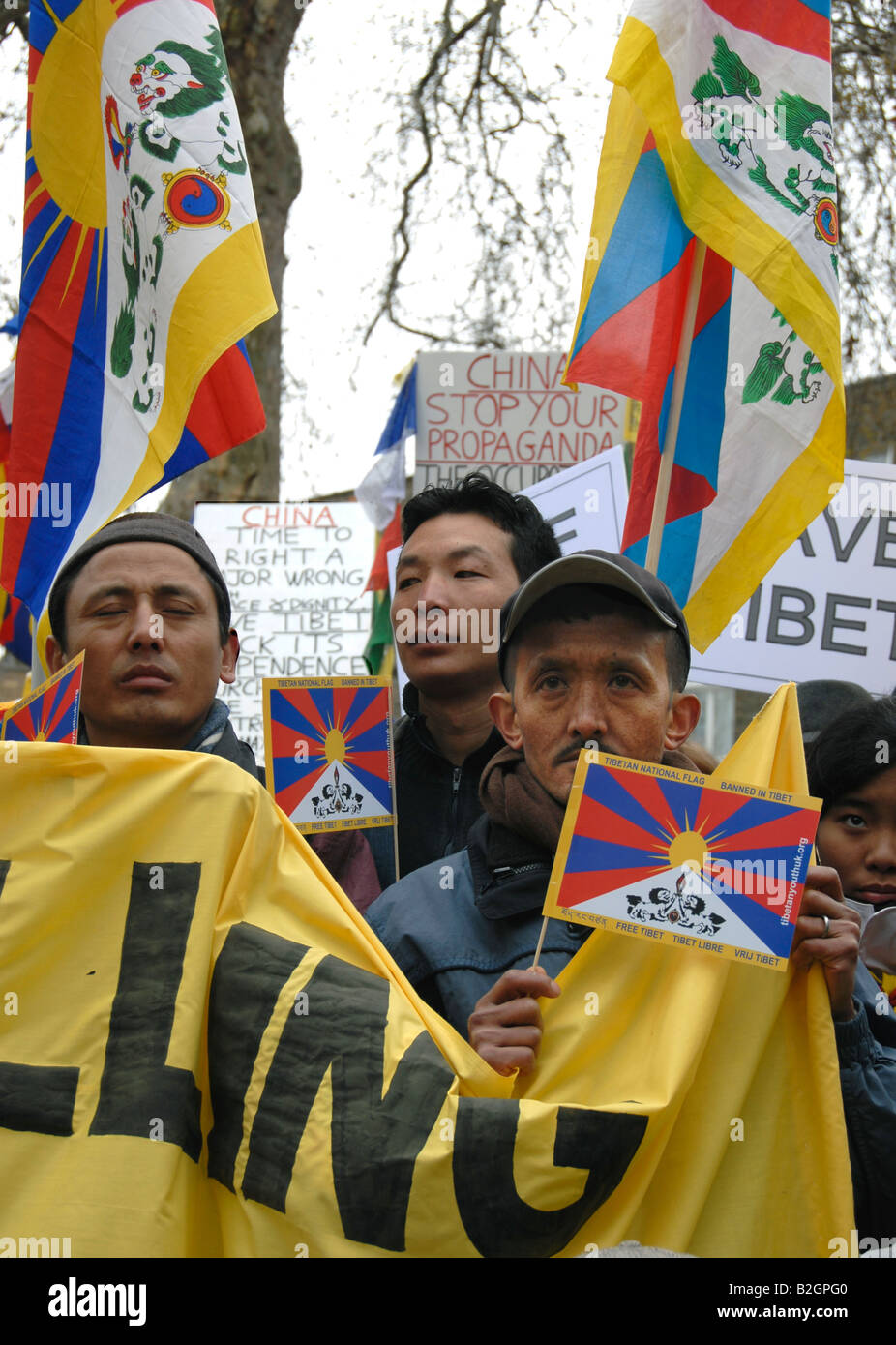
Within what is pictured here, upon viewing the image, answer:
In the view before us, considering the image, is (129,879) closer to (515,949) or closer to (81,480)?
(515,949)

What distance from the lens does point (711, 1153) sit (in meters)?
1.79

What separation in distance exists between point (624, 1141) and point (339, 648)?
5.52 metres

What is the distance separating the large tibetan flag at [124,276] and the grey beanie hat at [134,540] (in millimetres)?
306

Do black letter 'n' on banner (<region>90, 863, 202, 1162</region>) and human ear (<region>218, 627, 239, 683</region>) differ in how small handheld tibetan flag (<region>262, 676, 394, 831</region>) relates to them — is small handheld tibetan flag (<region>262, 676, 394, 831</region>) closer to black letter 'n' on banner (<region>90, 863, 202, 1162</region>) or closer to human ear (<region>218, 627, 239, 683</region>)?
human ear (<region>218, 627, 239, 683</region>)

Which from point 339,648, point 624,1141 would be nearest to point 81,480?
point 624,1141

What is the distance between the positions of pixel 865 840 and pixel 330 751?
1084mm

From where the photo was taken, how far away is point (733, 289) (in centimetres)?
326

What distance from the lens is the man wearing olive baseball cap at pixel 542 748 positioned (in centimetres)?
204

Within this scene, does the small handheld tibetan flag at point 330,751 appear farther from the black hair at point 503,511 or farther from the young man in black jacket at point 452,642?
the black hair at point 503,511

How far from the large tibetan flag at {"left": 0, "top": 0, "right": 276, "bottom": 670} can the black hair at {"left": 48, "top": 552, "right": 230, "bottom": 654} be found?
1.17 feet

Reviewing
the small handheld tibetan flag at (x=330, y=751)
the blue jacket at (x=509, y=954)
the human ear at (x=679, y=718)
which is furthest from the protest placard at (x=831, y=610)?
the blue jacket at (x=509, y=954)

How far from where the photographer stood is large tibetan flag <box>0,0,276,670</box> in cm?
309

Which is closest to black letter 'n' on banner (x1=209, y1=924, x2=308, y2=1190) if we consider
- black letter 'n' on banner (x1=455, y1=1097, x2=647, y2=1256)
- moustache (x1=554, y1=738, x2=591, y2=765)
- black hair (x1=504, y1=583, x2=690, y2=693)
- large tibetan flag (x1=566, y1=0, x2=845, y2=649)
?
black letter 'n' on banner (x1=455, y1=1097, x2=647, y2=1256)

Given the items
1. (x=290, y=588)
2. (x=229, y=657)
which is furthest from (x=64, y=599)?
(x=290, y=588)
